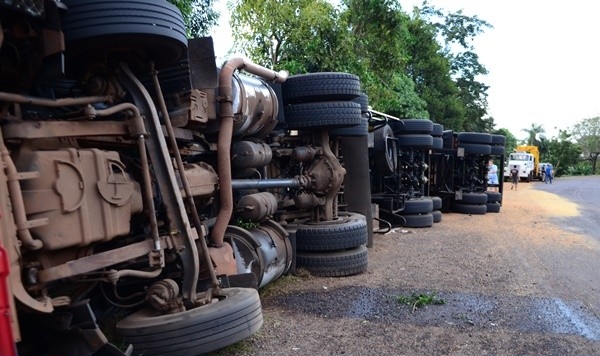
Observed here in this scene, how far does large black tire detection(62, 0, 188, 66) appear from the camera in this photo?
2477 mm

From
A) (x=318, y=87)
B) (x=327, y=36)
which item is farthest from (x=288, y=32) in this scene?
(x=318, y=87)

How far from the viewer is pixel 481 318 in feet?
13.2

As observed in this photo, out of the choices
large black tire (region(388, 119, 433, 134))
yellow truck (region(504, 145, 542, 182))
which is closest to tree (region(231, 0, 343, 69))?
large black tire (region(388, 119, 433, 134))

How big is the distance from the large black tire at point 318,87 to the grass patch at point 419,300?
2.17 metres

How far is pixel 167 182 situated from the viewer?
2.94 meters

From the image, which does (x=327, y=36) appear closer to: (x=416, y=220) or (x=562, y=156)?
(x=416, y=220)

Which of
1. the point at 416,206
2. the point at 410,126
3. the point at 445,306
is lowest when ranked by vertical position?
the point at 445,306

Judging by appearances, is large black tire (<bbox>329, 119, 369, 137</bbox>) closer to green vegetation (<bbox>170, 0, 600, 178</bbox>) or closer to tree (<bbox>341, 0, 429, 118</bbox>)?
green vegetation (<bbox>170, 0, 600, 178</bbox>)

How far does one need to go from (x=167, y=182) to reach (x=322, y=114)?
2.80m

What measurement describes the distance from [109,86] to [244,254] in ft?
6.35

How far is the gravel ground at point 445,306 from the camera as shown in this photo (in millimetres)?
3445

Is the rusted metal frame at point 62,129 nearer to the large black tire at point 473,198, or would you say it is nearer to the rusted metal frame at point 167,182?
the rusted metal frame at point 167,182

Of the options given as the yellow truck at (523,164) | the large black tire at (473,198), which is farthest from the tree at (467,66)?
the large black tire at (473,198)

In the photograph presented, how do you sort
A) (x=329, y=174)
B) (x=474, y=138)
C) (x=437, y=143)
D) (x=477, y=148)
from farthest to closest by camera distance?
1. (x=474, y=138)
2. (x=477, y=148)
3. (x=437, y=143)
4. (x=329, y=174)
